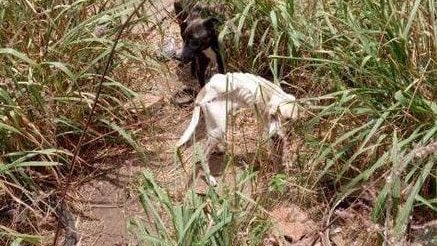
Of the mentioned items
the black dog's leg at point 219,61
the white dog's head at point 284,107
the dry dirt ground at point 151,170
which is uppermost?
the black dog's leg at point 219,61

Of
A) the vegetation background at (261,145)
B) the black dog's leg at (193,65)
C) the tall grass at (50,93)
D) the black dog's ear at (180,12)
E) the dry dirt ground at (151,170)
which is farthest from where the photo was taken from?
the black dog's ear at (180,12)

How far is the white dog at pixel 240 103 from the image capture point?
10.5 feet

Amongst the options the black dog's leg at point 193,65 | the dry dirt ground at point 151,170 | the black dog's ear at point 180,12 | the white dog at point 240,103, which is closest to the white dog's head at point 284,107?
the white dog at point 240,103

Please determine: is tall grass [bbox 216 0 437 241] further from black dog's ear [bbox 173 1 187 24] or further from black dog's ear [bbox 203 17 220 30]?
black dog's ear [bbox 173 1 187 24]

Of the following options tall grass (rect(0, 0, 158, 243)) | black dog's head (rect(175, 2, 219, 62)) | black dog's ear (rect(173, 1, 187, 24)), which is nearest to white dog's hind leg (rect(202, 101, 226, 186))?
tall grass (rect(0, 0, 158, 243))

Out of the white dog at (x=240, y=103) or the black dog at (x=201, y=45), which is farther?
the black dog at (x=201, y=45)

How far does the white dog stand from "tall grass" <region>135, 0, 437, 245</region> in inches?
5.3

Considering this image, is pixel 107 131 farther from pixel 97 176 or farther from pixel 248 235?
pixel 248 235

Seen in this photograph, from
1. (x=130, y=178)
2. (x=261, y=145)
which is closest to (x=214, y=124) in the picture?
(x=261, y=145)

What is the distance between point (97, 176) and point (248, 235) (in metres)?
1.02

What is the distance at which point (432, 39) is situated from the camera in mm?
3105

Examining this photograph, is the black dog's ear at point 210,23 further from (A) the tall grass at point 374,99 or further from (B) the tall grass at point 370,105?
(A) the tall grass at point 374,99

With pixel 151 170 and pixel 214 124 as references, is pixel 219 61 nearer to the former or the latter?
pixel 214 124

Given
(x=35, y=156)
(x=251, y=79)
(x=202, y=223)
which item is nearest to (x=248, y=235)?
(x=202, y=223)
